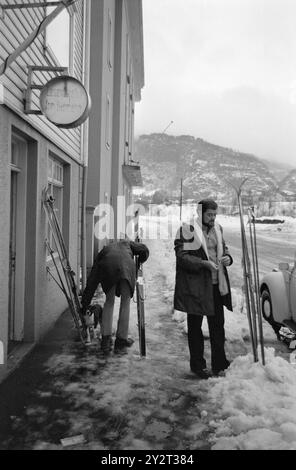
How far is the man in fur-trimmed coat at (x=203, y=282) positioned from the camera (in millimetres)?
4672

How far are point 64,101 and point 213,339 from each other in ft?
10.6

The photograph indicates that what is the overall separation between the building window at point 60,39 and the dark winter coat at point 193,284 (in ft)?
11.7

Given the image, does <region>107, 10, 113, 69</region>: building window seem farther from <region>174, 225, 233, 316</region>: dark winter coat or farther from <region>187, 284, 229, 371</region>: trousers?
<region>187, 284, 229, 371</region>: trousers

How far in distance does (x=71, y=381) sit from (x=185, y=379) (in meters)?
1.20

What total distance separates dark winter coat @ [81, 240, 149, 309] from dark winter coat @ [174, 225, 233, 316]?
893mm

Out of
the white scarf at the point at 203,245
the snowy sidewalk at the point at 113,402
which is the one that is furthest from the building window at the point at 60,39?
the snowy sidewalk at the point at 113,402

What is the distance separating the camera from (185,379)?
4648 mm

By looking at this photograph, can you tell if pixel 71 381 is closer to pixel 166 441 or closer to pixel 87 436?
pixel 87 436

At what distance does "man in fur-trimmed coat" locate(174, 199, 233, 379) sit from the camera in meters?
4.67

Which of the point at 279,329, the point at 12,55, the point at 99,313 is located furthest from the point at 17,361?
the point at 279,329

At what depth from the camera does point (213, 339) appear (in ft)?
15.8

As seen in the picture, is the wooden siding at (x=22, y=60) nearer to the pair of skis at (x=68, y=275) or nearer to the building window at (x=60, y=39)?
the building window at (x=60, y=39)

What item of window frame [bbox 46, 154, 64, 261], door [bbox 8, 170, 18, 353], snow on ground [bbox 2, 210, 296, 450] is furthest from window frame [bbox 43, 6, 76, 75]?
snow on ground [bbox 2, 210, 296, 450]

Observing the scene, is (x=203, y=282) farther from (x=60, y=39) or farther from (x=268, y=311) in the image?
(x=60, y=39)
